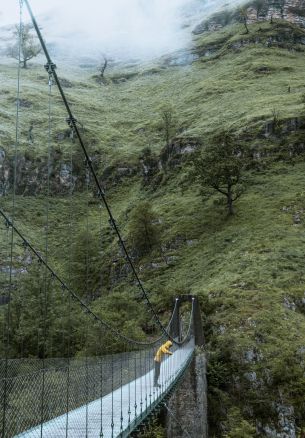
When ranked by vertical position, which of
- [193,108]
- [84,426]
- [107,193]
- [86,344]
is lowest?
[107,193]

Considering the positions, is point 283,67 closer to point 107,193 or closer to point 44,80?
point 107,193

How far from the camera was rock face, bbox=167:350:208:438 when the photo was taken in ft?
66.3

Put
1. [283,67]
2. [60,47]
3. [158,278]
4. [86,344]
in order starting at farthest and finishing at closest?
[60,47], [283,67], [158,278], [86,344]

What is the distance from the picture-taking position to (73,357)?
19141mm

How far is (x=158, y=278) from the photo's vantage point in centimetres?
3216

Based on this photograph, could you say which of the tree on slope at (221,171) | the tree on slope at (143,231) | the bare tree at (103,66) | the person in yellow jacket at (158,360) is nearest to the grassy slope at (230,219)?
the tree on slope at (143,231)

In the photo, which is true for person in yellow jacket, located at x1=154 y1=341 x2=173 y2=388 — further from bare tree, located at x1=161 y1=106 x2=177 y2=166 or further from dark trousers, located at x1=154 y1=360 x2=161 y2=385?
bare tree, located at x1=161 y1=106 x2=177 y2=166

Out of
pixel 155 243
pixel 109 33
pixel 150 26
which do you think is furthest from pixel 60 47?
pixel 155 243

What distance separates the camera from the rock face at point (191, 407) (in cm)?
2020

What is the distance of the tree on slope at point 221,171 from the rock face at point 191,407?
16.2 meters

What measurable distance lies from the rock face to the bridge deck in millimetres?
5663

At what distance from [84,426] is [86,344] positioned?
1388 cm

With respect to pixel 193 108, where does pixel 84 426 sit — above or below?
above

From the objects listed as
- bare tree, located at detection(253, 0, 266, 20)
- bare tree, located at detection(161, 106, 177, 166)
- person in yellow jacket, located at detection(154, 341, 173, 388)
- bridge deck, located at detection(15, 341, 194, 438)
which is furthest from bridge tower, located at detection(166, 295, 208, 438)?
bare tree, located at detection(253, 0, 266, 20)
